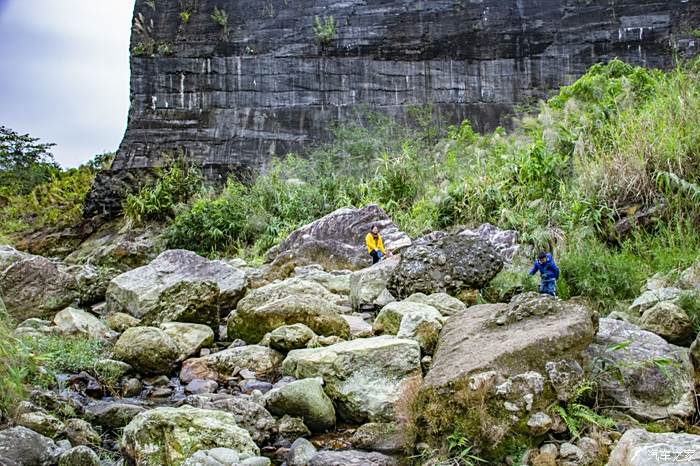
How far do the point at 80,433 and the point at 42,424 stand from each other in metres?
0.24

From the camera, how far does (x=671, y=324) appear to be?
449cm

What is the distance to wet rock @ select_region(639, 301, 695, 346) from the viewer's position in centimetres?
446

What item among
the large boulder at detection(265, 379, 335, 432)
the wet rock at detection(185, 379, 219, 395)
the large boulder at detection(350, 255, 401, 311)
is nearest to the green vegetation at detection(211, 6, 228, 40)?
the large boulder at detection(350, 255, 401, 311)

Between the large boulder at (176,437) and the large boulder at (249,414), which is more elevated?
the large boulder at (176,437)

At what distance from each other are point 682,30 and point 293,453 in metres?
19.7

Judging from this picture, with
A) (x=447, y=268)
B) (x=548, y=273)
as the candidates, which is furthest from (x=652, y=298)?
(x=447, y=268)

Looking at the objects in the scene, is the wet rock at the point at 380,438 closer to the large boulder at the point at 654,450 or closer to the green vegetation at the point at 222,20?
the large boulder at the point at 654,450

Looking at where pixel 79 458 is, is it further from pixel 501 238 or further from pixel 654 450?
pixel 501 238

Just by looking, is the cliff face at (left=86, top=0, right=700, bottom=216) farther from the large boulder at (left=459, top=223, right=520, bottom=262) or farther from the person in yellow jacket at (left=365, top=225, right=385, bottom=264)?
the large boulder at (left=459, top=223, right=520, bottom=262)

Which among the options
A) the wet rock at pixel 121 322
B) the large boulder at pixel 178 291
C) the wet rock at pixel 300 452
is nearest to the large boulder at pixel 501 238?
the large boulder at pixel 178 291

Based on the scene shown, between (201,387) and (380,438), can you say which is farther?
(201,387)

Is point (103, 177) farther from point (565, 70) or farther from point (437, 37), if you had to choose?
point (565, 70)

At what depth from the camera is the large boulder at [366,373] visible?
164 inches

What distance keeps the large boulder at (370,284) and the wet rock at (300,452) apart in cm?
340
